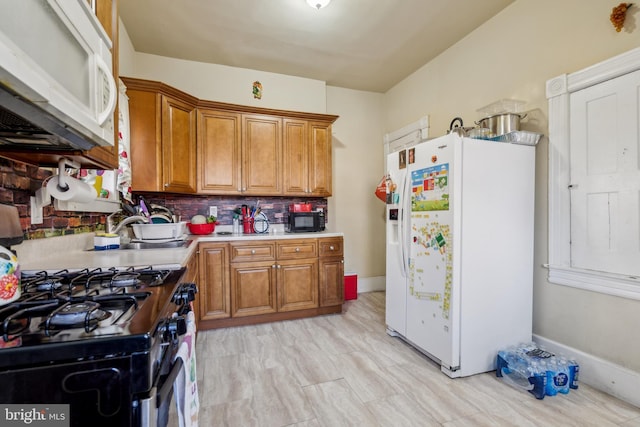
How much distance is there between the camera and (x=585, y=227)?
76.8 inches

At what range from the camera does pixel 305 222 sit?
3332 mm

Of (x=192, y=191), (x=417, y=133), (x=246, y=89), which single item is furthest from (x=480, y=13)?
(x=192, y=191)

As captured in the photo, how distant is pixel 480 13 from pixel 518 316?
255cm

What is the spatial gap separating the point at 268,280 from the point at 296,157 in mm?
1453

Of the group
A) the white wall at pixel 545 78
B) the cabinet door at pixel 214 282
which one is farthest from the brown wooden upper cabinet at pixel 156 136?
the white wall at pixel 545 78

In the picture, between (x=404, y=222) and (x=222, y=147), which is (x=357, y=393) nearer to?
(x=404, y=222)

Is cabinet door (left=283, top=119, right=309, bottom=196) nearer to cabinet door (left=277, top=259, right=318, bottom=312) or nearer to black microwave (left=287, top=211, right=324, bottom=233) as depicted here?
black microwave (left=287, top=211, right=324, bottom=233)

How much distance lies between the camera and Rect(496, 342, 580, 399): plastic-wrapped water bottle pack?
5.77ft

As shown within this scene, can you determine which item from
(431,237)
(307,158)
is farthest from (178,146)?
(431,237)

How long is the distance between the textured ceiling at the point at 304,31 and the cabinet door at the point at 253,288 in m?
2.26

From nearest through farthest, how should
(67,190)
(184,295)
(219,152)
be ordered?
(184,295), (67,190), (219,152)

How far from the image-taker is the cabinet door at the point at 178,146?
2754mm

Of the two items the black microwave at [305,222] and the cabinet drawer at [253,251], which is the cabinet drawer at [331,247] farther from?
the cabinet drawer at [253,251]

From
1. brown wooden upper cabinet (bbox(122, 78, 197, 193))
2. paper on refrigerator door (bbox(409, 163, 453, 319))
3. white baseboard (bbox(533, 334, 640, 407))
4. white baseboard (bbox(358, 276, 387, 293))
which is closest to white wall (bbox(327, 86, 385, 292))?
white baseboard (bbox(358, 276, 387, 293))
